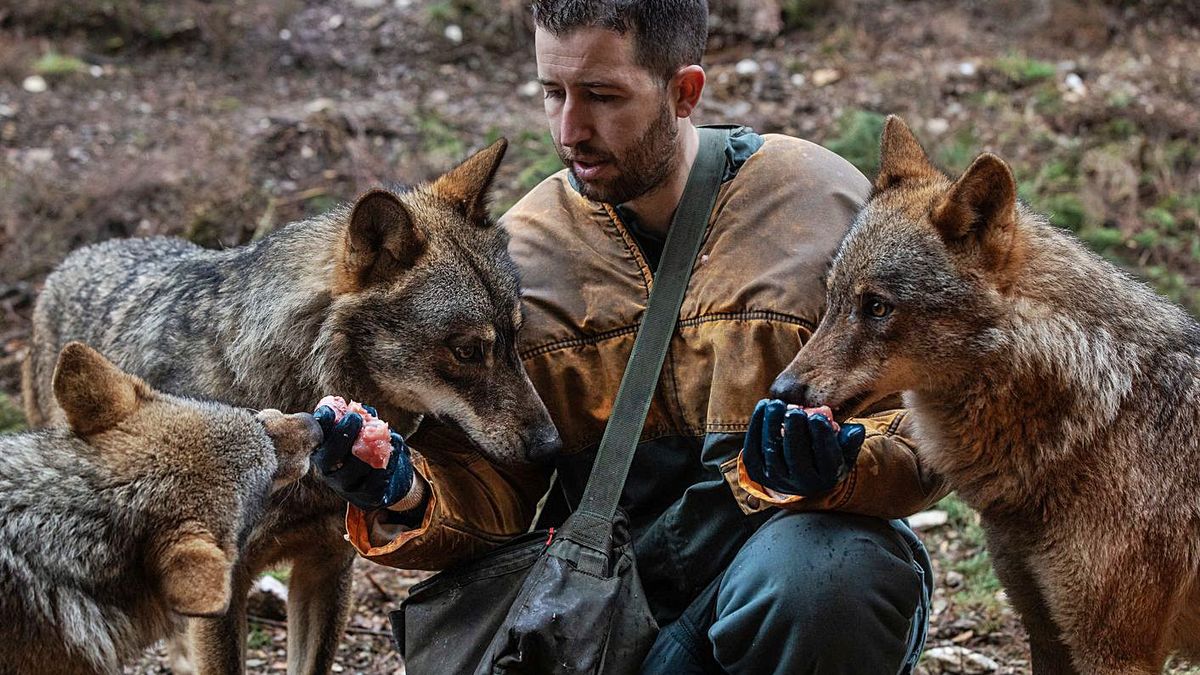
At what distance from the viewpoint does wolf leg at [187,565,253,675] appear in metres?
4.71

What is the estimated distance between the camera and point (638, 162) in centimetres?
434

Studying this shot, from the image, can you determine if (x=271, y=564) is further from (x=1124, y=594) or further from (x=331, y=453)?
(x=1124, y=594)

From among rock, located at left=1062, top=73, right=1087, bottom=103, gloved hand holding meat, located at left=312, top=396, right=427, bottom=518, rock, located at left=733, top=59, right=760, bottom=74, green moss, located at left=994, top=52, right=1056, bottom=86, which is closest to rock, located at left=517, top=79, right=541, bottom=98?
rock, located at left=733, top=59, right=760, bottom=74

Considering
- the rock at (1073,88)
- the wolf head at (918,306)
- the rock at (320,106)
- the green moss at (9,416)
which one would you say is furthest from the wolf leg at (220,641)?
the rock at (1073,88)

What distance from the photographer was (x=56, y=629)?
3.59 m

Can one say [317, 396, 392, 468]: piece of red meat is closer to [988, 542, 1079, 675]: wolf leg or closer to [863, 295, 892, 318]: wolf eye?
[863, 295, 892, 318]: wolf eye

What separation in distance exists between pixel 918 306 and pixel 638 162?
1.15 metres

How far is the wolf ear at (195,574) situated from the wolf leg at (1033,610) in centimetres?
266

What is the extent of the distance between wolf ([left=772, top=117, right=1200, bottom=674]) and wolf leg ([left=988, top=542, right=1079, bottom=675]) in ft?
0.37

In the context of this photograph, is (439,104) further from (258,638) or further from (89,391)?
(89,391)

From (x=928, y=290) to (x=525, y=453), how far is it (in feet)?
5.07

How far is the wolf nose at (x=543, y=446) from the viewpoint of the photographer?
430 centimetres

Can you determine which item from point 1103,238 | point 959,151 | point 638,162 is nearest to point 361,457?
point 638,162

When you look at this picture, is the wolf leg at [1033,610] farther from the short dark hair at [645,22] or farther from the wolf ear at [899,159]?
the short dark hair at [645,22]
